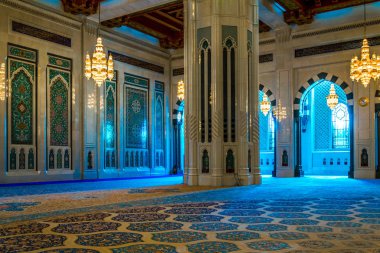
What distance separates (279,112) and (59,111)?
5405 millimetres

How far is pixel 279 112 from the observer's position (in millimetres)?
11023

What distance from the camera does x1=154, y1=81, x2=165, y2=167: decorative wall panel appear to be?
12.4 meters

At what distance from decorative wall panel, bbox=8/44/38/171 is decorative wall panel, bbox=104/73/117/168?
7.05 feet

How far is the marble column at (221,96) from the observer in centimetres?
711

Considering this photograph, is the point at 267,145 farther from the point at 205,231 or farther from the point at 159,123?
the point at 205,231

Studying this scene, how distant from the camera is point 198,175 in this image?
7.25 m

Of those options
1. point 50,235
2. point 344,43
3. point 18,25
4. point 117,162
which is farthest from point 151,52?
point 50,235

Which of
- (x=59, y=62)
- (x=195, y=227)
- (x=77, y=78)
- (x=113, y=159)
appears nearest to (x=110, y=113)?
(x=113, y=159)

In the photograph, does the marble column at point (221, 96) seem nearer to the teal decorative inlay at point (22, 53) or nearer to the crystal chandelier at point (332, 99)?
the teal decorative inlay at point (22, 53)

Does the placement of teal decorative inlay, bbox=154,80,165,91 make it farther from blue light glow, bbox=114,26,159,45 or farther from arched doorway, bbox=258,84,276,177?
arched doorway, bbox=258,84,276,177

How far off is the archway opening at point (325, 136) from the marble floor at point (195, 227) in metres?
8.37

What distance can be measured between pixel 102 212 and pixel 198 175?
3.68m

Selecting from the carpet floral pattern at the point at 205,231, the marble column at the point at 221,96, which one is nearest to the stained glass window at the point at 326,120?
the marble column at the point at 221,96

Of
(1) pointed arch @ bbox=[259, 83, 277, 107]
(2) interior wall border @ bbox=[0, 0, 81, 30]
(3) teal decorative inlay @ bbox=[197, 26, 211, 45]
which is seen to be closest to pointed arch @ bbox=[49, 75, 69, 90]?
(2) interior wall border @ bbox=[0, 0, 81, 30]
